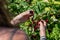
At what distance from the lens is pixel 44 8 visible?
4266mm

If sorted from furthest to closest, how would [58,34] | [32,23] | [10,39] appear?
[32,23] < [58,34] < [10,39]

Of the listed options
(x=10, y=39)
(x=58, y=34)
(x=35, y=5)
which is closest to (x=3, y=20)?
(x=10, y=39)

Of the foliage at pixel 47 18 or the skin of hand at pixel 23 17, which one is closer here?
the skin of hand at pixel 23 17

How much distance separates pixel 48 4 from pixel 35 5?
18cm

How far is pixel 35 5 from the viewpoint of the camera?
4352mm

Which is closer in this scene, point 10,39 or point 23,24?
point 10,39

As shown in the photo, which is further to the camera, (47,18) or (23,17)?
(47,18)

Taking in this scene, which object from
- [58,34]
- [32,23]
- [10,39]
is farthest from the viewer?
[32,23]

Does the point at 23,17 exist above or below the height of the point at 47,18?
above

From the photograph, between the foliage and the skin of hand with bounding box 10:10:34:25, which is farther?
the foliage

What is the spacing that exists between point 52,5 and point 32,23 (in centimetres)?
38

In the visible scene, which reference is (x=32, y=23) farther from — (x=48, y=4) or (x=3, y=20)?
(x=3, y=20)

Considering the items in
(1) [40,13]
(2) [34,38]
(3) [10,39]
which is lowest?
(2) [34,38]

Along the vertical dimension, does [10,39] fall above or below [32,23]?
above
